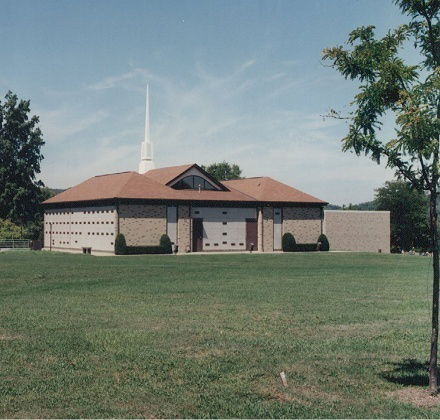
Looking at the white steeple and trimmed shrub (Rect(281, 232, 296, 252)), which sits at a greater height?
the white steeple

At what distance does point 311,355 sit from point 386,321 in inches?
186

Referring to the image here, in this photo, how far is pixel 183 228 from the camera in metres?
56.8

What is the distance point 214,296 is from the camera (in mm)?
20156

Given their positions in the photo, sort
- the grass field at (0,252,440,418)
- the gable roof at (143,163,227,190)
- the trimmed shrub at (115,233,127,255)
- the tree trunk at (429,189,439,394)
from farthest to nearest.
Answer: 1. the gable roof at (143,163,227,190)
2. the trimmed shrub at (115,233,127,255)
3. the tree trunk at (429,189,439,394)
4. the grass field at (0,252,440,418)

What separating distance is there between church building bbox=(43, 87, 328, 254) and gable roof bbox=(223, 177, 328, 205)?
111 mm

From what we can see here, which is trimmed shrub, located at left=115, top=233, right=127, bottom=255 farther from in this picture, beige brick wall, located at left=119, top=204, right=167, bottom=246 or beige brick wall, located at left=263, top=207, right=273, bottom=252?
beige brick wall, located at left=263, top=207, right=273, bottom=252

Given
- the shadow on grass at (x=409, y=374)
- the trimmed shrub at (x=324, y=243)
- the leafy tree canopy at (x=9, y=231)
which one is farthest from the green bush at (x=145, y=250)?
the shadow on grass at (x=409, y=374)

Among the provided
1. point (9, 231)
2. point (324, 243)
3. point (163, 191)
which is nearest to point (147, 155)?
point (163, 191)

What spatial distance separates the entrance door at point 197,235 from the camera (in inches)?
2287

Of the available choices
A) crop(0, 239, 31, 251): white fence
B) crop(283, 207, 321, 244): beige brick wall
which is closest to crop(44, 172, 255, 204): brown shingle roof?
crop(283, 207, 321, 244): beige brick wall

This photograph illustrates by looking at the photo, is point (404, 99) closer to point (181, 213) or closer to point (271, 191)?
point (181, 213)

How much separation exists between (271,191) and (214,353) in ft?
175

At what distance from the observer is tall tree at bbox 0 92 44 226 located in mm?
72438

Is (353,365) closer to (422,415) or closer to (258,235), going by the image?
(422,415)
